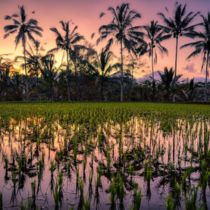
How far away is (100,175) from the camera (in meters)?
3.62

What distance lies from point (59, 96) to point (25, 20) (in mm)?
8901

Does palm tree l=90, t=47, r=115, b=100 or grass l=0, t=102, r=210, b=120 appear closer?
grass l=0, t=102, r=210, b=120

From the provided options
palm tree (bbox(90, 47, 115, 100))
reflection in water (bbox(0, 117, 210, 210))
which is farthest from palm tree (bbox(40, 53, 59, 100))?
reflection in water (bbox(0, 117, 210, 210))

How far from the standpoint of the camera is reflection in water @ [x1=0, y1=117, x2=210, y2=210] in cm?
322

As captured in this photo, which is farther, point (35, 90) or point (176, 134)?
point (35, 90)

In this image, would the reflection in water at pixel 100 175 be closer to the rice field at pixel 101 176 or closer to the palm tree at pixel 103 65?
the rice field at pixel 101 176

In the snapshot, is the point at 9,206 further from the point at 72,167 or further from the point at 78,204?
the point at 72,167

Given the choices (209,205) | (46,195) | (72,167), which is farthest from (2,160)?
(209,205)

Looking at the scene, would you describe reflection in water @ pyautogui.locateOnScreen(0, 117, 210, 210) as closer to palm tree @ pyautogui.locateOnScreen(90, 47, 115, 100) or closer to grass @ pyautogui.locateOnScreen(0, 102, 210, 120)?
grass @ pyautogui.locateOnScreen(0, 102, 210, 120)

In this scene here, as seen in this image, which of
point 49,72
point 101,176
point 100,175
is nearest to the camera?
point 100,175

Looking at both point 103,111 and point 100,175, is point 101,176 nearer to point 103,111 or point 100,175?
point 100,175

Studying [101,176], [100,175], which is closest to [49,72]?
[101,176]

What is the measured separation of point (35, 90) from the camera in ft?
122

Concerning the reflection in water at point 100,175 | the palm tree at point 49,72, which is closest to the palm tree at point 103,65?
the palm tree at point 49,72
